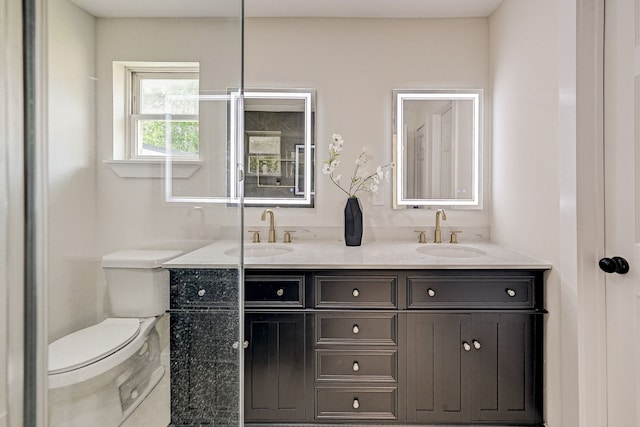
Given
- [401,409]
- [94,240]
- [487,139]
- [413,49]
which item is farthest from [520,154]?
[94,240]

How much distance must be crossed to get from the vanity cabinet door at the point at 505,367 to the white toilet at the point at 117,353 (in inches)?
54.5

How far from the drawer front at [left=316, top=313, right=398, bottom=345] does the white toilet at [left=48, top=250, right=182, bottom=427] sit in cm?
87

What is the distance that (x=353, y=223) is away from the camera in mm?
2111

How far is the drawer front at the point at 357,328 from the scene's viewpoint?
166 cm

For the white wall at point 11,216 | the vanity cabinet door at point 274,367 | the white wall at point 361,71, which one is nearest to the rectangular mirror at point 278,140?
the white wall at point 361,71

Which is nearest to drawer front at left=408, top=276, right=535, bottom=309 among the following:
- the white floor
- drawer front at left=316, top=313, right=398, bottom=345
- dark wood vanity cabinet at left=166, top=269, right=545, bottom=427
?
dark wood vanity cabinet at left=166, top=269, right=545, bottom=427

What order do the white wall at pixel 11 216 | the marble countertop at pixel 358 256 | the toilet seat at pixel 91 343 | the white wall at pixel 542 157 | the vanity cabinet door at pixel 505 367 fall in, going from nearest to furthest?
the white wall at pixel 11 216, the toilet seat at pixel 91 343, the marble countertop at pixel 358 256, the white wall at pixel 542 157, the vanity cabinet door at pixel 505 367

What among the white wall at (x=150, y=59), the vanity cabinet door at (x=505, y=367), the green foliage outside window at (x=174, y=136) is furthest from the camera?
the vanity cabinet door at (x=505, y=367)

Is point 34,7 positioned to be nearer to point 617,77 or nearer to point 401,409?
point 617,77

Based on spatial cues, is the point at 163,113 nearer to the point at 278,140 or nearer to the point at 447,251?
the point at 278,140

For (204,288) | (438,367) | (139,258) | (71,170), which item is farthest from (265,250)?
(71,170)

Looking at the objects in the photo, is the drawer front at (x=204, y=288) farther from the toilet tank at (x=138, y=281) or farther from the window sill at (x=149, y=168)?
the window sill at (x=149, y=168)

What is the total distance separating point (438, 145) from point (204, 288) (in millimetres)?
1733

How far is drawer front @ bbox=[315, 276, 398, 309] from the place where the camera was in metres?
1.66
